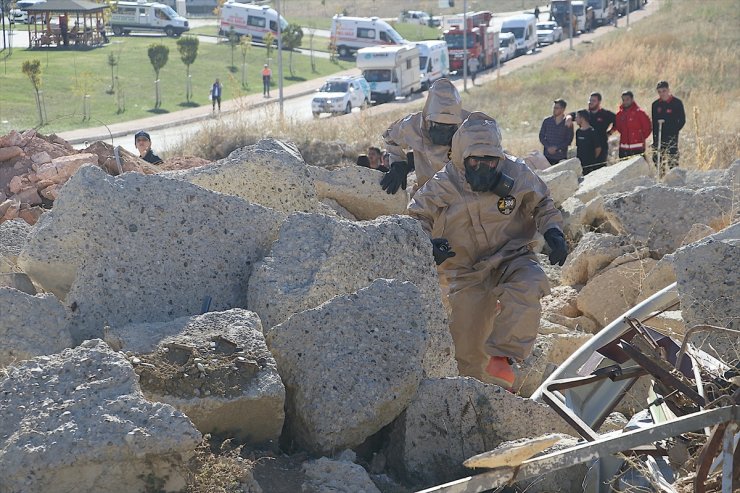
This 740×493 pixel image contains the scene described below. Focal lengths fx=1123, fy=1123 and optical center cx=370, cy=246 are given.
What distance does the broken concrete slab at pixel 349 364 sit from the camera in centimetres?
441

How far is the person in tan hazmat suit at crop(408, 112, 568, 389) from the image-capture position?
18.8 feet

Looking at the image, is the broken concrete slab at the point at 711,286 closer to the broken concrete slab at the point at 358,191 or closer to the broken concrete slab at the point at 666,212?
the broken concrete slab at the point at 666,212

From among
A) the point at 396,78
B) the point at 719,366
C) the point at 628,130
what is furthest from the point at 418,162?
the point at 396,78

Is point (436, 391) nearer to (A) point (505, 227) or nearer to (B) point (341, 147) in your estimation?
(A) point (505, 227)

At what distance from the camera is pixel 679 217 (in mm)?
8359

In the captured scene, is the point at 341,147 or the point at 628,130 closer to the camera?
the point at 628,130

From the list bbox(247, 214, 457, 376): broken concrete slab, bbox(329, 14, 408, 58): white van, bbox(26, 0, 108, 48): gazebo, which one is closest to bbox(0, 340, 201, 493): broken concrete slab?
bbox(247, 214, 457, 376): broken concrete slab

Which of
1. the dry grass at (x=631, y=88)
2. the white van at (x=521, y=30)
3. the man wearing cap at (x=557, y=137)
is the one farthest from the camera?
the white van at (x=521, y=30)

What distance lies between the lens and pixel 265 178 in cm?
645

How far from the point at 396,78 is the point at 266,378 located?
3243 cm

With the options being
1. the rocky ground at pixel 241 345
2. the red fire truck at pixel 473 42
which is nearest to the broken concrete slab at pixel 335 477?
the rocky ground at pixel 241 345

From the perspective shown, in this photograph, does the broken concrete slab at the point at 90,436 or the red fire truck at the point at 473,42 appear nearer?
the broken concrete slab at the point at 90,436

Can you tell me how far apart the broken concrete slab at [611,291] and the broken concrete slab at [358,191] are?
4.86 feet

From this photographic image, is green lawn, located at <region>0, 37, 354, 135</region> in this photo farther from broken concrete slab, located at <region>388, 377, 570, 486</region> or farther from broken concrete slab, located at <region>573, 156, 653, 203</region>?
broken concrete slab, located at <region>388, 377, 570, 486</region>
